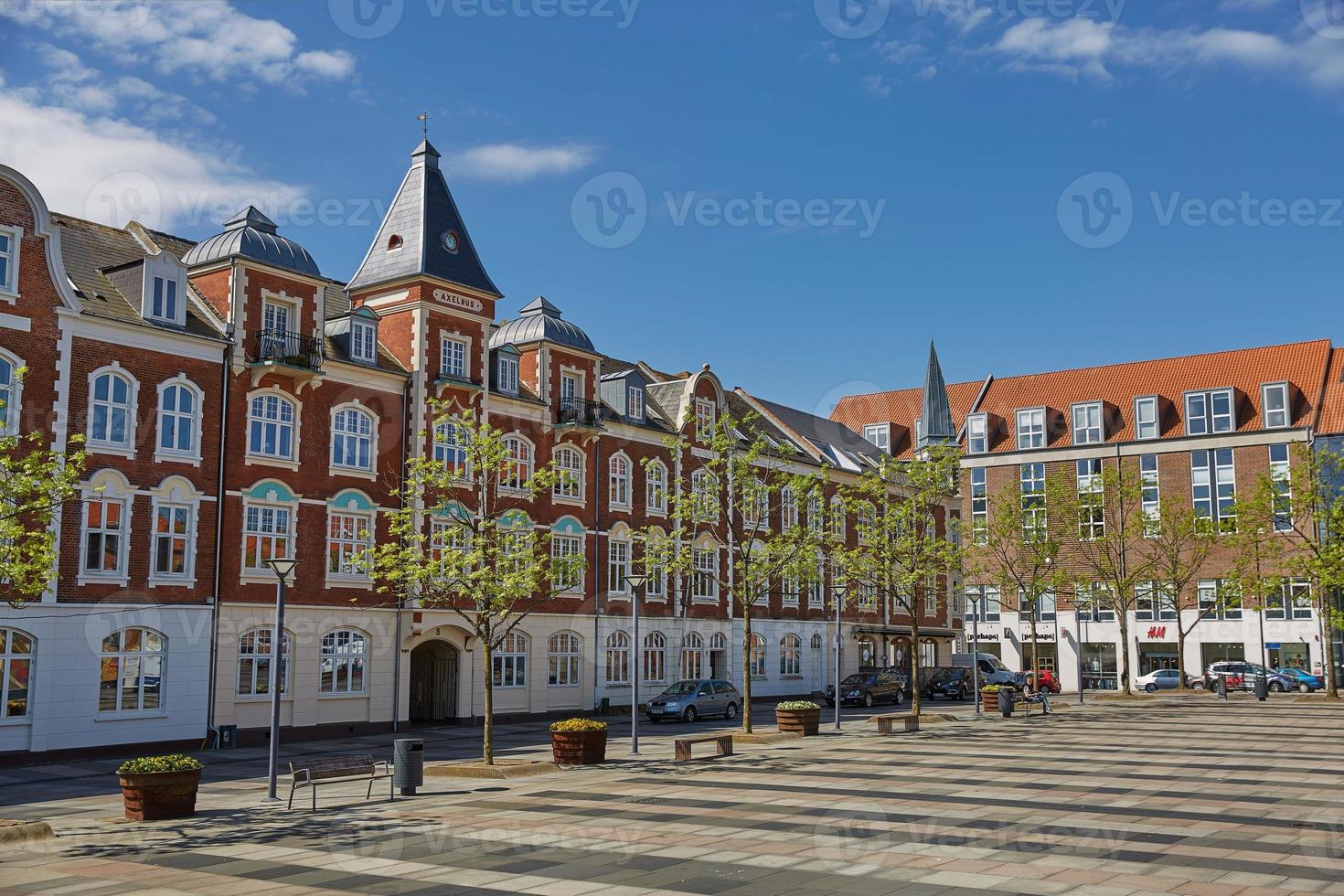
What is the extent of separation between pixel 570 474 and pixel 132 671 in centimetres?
1815

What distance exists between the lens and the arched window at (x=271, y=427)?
113 ft

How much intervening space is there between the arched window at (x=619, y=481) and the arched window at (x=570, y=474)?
172cm

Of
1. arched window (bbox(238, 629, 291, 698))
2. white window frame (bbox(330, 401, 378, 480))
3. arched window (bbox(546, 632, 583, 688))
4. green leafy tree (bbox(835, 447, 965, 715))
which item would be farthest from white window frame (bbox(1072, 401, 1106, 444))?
arched window (bbox(238, 629, 291, 698))

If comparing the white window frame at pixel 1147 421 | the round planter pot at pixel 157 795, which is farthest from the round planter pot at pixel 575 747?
the white window frame at pixel 1147 421

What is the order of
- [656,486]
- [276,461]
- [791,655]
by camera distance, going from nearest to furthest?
[276,461], [656,486], [791,655]

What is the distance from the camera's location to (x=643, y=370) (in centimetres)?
5841

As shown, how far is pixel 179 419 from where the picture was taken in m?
32.6

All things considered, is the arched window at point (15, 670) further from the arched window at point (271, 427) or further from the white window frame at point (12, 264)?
the white window frame at point (12, 264)

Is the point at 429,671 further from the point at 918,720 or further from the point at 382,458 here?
the point at 918,720

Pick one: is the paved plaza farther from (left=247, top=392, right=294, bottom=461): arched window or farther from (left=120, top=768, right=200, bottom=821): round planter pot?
(left=247, top=392, right=294, bottom=461): arched window

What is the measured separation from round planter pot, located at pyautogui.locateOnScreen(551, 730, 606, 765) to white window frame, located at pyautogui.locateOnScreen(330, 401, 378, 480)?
14.6 m

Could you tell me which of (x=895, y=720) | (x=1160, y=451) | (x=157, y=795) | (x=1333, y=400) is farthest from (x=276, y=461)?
(x=1333, y=400)

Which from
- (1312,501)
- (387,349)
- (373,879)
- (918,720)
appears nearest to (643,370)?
(387,349)

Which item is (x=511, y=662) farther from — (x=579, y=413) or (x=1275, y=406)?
(x=1275, y=406)
